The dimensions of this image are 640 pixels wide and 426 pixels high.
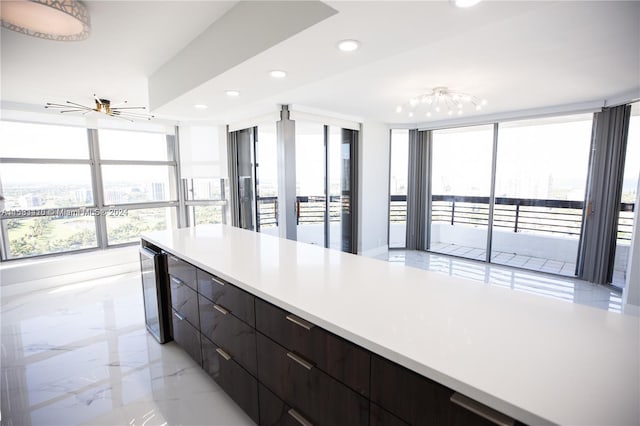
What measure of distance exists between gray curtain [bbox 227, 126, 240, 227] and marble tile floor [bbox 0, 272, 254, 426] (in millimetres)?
2493

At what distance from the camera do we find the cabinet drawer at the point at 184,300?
6.87ft

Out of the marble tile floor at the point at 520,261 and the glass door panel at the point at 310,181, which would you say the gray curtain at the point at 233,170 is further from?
the marble tile floor at the point at 520,261

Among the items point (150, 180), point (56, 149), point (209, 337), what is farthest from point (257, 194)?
point (209, 337)

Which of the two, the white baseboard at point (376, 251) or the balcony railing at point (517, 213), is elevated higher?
the balcony railing at point (517, 213)

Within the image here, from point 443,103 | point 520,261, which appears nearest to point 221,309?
point 443,103

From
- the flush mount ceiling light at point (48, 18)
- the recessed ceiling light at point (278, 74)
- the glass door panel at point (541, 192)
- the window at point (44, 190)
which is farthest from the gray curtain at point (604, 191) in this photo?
the window at point (44, 190)

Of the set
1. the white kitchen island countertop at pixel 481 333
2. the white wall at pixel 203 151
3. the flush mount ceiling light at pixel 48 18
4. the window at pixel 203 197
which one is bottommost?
the white kitchen island countertop at pixel 481 333

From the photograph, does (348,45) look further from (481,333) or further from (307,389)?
(307,389)

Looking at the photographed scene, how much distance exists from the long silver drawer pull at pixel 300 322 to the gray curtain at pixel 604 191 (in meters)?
4.74

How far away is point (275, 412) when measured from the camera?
1.46 meters

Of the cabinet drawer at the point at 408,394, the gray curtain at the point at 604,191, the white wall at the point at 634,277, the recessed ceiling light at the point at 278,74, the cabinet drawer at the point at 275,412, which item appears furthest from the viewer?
the gray curtain at the point at 604,191

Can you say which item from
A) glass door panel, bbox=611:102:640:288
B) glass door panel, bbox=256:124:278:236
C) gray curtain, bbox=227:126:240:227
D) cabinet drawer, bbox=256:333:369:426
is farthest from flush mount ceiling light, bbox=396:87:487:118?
cabinet drawer, bbox=256:333:369:426

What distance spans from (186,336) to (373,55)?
2.39 m

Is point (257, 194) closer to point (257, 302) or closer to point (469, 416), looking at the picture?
point (257, 302)
